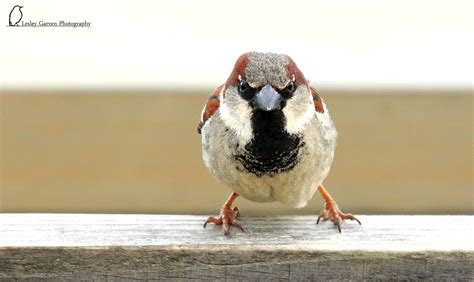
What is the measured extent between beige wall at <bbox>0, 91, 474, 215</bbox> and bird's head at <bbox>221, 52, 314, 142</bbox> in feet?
1.44

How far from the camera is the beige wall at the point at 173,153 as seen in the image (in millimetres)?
2357

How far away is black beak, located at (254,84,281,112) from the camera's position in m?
1.73

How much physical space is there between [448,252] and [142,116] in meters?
1.06

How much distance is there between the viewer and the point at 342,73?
244 centimetres

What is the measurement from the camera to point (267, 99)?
173 cm

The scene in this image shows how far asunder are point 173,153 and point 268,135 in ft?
2.15

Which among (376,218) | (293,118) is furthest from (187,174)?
(376,218)

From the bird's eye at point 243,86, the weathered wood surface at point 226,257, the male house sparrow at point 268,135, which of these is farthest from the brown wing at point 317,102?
the weathered wood surface at point 226,257

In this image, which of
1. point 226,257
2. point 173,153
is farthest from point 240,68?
point 173,153

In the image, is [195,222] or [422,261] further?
[195,222]

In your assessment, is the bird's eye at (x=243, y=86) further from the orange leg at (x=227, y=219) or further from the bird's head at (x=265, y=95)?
the orange leg at (x=227, y=219)

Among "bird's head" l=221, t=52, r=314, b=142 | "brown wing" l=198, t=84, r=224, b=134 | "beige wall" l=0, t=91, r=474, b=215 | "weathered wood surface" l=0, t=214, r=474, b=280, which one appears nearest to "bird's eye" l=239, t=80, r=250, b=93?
"bird's head" l=221, t=52, r=314, b=142

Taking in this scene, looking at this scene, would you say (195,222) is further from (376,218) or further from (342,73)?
(342,73)

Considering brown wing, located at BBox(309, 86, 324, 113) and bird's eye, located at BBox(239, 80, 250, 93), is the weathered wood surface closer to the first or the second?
bird's eye, located at BBox(239, 80, 250, 93)
